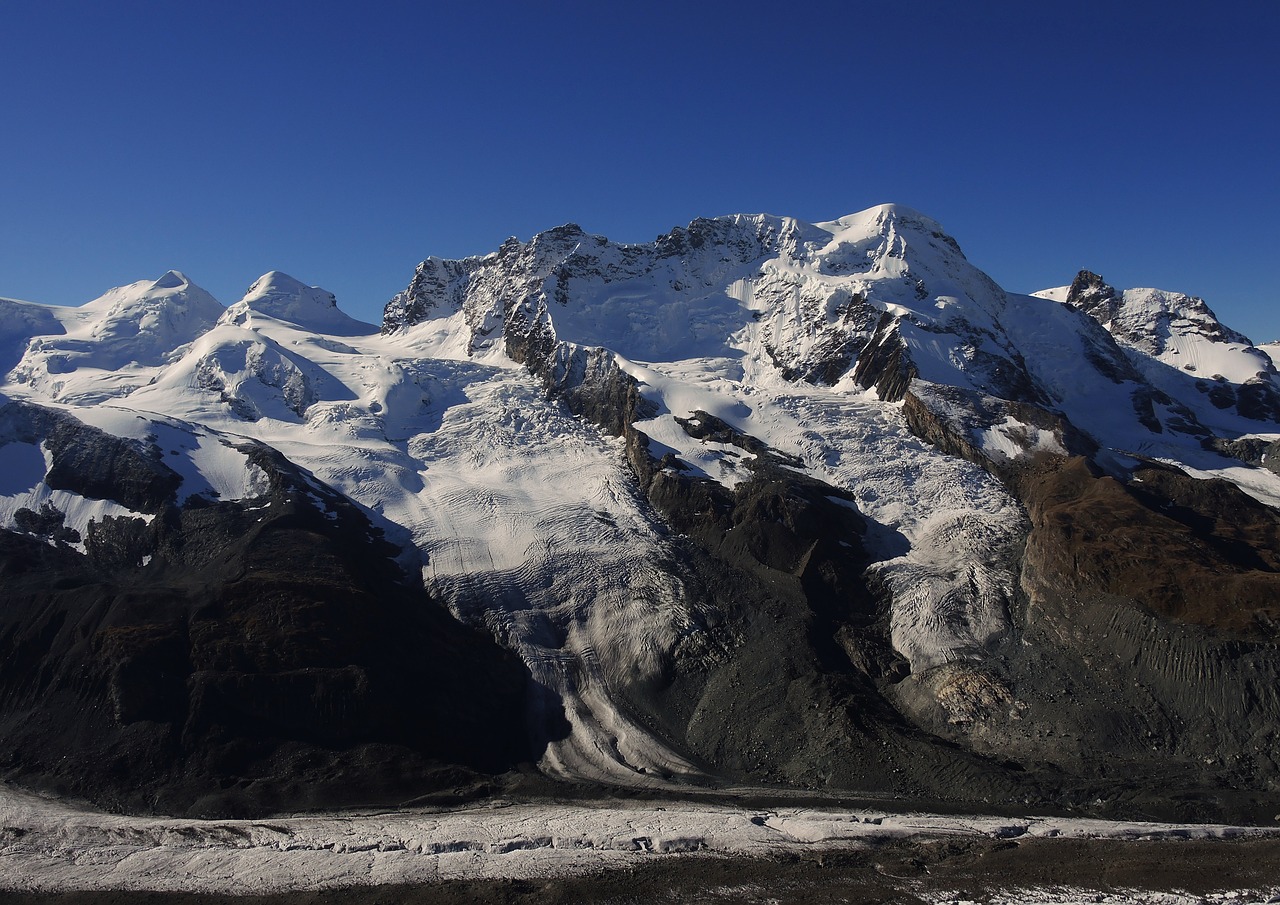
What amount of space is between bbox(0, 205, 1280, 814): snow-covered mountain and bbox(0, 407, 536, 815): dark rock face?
0.69 feet

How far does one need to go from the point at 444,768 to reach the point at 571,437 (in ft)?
155

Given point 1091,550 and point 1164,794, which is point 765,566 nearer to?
point 1091,550

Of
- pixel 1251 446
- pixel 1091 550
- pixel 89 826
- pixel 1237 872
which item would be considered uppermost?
pixel 1251 446

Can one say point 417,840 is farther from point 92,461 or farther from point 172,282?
point 172,282

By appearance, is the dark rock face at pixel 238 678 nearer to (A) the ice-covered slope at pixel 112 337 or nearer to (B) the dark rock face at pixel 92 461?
(B) the dark rock face at pixel 92 461

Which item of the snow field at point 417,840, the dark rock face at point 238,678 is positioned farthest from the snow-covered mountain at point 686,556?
the snow field at point 417,840

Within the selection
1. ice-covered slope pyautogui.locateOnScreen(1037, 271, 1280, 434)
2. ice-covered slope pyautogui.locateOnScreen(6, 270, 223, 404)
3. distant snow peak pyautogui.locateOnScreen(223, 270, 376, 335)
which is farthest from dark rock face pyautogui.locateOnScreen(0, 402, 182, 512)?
ice-covered slope pyautogui.locateOnScreen(1037, 271, 1280, 434)

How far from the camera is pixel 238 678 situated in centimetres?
4647

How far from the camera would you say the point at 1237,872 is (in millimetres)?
31125

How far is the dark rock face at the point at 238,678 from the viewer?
41875 mm

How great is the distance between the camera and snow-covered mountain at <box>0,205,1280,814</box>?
44188 millimetres

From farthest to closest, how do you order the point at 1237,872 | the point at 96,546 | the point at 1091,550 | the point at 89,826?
the point at 96,546 < the point at 1091,550 < the point at 89,826 < the point at 1237,872

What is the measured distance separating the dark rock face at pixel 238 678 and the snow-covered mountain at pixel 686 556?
0.69 feet

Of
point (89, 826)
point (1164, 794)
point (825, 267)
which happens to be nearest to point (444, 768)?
point (89, 826)
